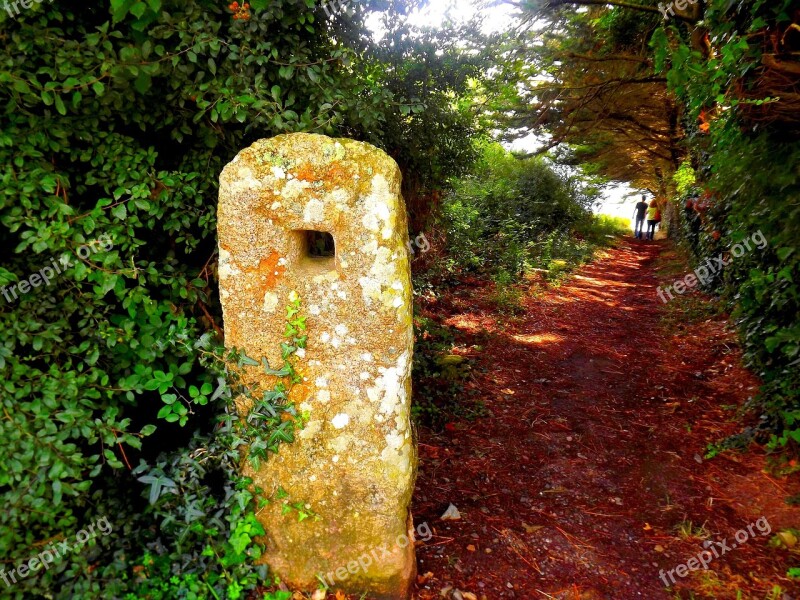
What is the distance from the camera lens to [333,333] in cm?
248

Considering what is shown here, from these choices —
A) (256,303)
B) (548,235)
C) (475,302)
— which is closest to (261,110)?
(256,303)

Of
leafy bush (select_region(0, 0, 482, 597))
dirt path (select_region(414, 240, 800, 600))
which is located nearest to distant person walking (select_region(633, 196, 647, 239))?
dirt path (select_region(414, 240, 800, 600))

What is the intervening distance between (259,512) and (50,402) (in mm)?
1204

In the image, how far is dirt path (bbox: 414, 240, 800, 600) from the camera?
2750 millimetres

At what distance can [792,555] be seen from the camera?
276cm

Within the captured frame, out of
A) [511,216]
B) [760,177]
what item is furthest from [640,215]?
[760,177]

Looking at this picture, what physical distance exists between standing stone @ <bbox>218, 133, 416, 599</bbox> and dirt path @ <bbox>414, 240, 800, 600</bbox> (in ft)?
2.07

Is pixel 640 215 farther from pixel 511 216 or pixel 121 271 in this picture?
pixel 121 271

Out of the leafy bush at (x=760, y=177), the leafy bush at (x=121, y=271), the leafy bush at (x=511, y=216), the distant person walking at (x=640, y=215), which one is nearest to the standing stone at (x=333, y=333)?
the leafy bush at (x=121, y=271)

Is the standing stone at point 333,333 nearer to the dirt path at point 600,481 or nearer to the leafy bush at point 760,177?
the dirt path at point 600,481

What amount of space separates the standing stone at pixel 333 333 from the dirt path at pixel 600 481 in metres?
0.63

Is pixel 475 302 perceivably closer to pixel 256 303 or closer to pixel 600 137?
pixel 256 303

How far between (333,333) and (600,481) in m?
2.71

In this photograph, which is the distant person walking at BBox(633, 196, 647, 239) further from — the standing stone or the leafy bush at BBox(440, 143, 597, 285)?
the standing stone
